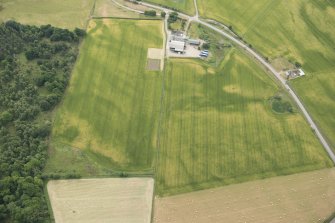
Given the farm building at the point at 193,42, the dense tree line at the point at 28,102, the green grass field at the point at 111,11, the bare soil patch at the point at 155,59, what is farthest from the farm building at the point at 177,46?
the dense tree line at the point at 28,102

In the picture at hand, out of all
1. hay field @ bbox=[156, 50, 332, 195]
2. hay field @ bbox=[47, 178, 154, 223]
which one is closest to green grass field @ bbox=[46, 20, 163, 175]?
hay field @ bbox=[47, 178, 154, 223]

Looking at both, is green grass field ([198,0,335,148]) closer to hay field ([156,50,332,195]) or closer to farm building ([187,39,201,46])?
hay field ([156,50,332,195])

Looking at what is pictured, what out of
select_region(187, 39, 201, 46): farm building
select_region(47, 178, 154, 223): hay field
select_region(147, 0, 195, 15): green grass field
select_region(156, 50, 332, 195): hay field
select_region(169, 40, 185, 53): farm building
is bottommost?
select_region(47, 178, 154, 223): hay field

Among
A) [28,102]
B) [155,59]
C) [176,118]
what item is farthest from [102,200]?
[155,59]

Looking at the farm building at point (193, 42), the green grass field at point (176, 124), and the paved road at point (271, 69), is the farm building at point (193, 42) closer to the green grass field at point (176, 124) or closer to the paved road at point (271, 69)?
the green grass field at point (176, 124)

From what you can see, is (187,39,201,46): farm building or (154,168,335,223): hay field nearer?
(154,168,335,223): hay field

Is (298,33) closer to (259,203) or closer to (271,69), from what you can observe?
(271,69)

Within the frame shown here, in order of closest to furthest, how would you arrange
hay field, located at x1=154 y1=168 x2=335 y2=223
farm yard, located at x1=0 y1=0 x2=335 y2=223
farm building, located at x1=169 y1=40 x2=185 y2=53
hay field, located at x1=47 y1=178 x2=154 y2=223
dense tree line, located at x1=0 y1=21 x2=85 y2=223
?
dense tree line, located at x1=0 y1=21 x2=85 y2=223
hay field, located at x1=47 y1=178 x2=154 y2=223
hay field, located at x1=154 y1=168 x2=335 y2=223
farm yard, located at x1=0 y1=0 x2=335 y2=223
farm building, located at x1=169 y1=40 x2=185 y2=53
